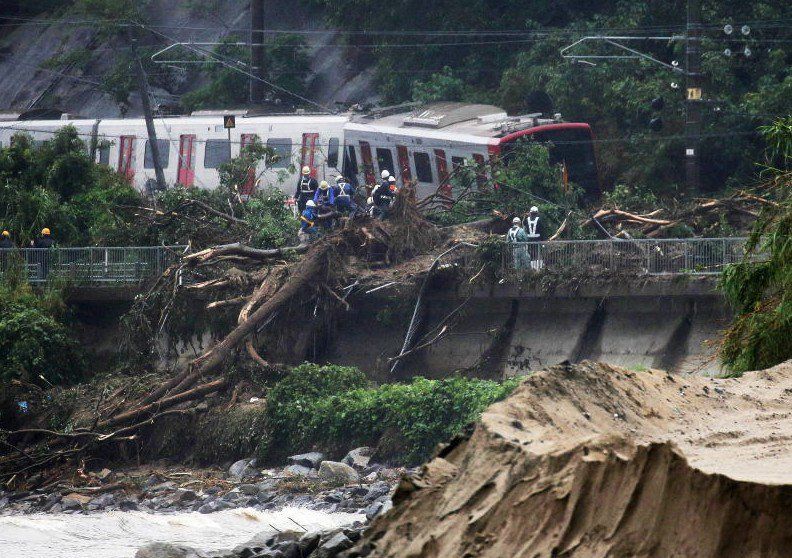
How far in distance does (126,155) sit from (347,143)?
327 inches

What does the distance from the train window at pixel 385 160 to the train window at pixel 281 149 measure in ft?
8.56

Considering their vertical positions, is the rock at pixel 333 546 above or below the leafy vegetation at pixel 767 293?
below

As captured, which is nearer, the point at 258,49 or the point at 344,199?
the point at 344,199

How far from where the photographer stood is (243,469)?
26.1m

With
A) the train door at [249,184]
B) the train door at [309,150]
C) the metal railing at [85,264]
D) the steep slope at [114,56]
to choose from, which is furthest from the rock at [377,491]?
the steep slope at [114,56]

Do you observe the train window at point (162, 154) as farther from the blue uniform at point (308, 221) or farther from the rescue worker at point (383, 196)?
the rescue worker at point (383, 196)

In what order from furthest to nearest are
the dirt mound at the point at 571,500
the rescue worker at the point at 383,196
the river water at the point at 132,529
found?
the rescue worker at the point at 383,196, the river water at the point at 132,529, the dirt mound at the point at 571,500

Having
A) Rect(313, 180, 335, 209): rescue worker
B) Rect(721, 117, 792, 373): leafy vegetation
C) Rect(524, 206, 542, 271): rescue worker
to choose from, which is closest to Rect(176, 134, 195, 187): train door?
Rect(313, 180, 335, 209): rescue worker

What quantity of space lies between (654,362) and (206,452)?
8891mm

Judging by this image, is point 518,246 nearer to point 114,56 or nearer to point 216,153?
point 216,153

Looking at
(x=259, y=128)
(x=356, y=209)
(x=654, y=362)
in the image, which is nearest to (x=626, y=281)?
(x=654, y=362)

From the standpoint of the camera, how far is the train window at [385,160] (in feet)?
117

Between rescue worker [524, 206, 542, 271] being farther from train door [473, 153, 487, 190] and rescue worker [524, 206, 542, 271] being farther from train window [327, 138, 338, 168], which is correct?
train window [327, 138, 338, 168]

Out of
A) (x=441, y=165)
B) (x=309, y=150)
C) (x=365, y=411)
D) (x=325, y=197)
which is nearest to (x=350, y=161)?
(x=309, y=150)
